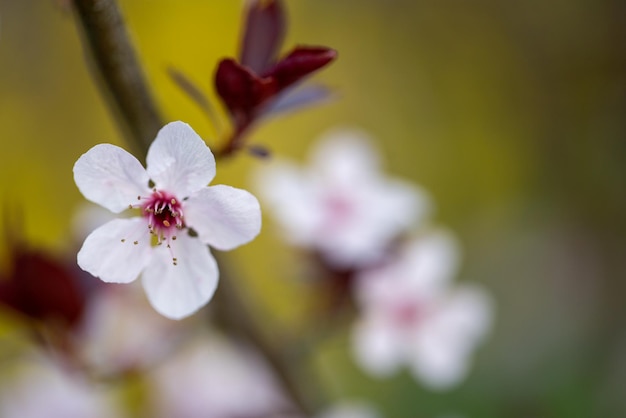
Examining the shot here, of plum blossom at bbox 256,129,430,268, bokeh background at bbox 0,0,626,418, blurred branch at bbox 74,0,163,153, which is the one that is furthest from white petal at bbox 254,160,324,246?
bokeh background at bbox 0,0,626,418

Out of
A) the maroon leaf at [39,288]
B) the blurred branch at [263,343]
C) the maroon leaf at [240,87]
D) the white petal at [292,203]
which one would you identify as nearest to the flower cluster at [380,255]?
the white petal at [292,203]

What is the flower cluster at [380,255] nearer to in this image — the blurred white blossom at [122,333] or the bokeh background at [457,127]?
the blurred white blossom at [122,333]

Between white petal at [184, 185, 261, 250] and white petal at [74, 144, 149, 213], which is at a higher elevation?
white petal at [74, 144, 149, 213]

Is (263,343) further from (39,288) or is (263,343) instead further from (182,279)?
(182,279)

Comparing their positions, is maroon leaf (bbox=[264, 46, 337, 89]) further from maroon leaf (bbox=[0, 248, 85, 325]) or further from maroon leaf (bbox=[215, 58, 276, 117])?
maroon leaf (bbox=[0, 248, 85, 325])

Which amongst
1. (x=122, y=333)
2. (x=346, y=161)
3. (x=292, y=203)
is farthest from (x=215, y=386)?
(x=346, y=161)

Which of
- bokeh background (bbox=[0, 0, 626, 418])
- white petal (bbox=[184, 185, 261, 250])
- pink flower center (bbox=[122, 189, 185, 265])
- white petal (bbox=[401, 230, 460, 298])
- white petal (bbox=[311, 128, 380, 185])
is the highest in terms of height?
bokeh background (bbox=[0, 0, 626, 418])
